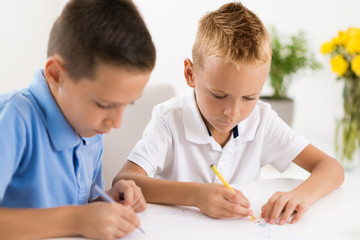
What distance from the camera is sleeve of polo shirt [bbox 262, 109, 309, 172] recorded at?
1.27 m

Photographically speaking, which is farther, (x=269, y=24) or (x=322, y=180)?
(x=269, y=24)

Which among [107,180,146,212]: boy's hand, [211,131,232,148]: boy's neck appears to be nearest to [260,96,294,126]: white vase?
[211,131,232,148]: boy's neck

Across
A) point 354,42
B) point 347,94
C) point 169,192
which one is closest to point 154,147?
point 169,192

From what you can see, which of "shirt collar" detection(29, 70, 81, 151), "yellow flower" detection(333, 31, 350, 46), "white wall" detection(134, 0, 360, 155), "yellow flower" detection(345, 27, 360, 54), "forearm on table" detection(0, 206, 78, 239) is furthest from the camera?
"white wall" detection(134, 0, 360, 155)

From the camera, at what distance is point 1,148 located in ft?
2.53

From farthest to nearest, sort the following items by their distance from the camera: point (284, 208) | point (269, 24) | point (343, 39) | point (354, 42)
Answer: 1. point (269, 24)
2. point (343, 39)
3. point (354, 42)
4. point (284, 208)

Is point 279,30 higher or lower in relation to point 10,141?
higher

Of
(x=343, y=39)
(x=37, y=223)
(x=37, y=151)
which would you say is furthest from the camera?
(x=343, y=39)

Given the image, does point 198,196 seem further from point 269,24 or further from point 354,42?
point 269,24

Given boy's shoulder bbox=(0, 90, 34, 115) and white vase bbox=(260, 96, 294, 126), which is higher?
boy's shoulder bbox=(0, 90, 34, 115)

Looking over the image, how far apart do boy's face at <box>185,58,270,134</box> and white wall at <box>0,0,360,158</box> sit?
54.5 inches

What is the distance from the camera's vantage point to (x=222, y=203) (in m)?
0.90

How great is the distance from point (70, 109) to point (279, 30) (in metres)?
2.19

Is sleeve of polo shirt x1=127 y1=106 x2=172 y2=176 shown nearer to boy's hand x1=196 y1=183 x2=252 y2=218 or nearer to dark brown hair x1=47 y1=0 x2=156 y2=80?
boy's hand x1=196 y1=183 x2=252 y2=218
